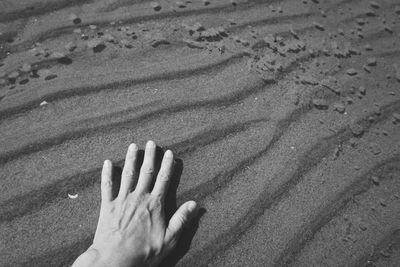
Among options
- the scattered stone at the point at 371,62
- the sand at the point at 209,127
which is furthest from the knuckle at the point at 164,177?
the scattered stone at the point at 371,62

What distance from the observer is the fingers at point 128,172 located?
157 cm

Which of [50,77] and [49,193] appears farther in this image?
[50,77]

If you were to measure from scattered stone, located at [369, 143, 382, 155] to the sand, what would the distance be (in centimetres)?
2

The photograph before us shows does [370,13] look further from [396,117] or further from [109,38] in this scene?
[109,38]

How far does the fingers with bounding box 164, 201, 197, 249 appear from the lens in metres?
1.51

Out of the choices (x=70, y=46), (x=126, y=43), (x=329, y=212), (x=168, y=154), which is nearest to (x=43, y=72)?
(x=70, y=46)

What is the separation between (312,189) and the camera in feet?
5.77

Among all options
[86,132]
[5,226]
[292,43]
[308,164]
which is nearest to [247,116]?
[308,164]

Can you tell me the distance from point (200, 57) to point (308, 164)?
3.00ft

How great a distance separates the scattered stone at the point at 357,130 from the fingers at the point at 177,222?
1084 millimetres

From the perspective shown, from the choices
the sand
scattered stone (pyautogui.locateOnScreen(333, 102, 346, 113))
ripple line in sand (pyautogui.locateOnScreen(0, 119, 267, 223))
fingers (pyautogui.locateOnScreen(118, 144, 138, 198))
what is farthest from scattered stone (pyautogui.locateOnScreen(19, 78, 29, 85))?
scattered stone (pyautogui.locateOnScreen(333, 102, 346, 113))

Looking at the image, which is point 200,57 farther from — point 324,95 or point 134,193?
point 134,193

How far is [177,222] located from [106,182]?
0.39 metres

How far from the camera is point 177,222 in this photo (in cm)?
154
